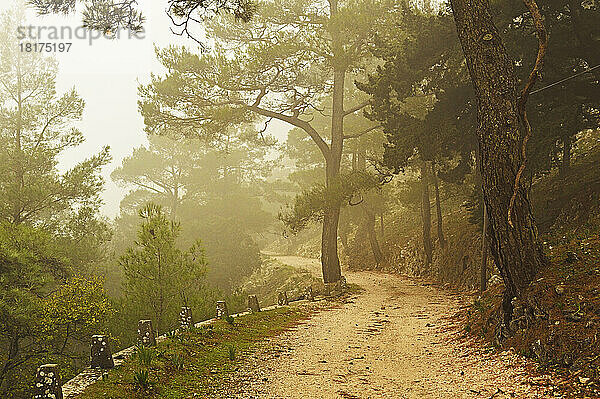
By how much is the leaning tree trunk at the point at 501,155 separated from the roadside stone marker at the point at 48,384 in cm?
620

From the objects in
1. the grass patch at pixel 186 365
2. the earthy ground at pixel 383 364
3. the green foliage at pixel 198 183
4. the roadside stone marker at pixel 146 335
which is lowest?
the earthy ground at pixel 383 364

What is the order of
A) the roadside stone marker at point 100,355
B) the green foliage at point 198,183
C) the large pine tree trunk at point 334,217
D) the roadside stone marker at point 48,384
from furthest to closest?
the green foliage at point 198,183 < the large pine tree trunk at point 334,217 < the roadside stone marker at point 100,355 < the roadside stone marker at point 48,384

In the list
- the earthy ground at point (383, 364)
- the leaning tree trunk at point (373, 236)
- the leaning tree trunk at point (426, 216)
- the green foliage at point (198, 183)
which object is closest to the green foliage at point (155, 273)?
the earthy ground at point (383, 364)

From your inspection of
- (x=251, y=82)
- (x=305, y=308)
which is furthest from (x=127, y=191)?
(x=305, y=308)

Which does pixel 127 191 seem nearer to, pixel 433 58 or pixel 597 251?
pixel 433 58

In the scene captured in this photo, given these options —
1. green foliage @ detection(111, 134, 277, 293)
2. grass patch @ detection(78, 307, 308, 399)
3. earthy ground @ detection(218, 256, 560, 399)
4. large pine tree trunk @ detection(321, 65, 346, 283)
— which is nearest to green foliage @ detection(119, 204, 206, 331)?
grass patch @ detection(78, 307, 308, 399)

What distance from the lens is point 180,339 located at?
7734 millimetres

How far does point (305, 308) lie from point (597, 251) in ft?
28.2

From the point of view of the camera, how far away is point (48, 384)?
466cm

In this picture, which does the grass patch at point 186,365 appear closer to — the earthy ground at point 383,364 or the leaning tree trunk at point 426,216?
the earthy ground at point 383,364

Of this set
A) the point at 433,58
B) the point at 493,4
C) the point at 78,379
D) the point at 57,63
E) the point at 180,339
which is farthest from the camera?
the point at 57,63

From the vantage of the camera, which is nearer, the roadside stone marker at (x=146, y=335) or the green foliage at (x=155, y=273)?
the roadside stone marker at (x=146, y=335)

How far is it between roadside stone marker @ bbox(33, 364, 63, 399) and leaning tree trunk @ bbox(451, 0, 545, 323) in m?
6.20

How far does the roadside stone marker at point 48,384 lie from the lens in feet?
15.2
